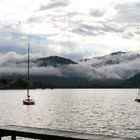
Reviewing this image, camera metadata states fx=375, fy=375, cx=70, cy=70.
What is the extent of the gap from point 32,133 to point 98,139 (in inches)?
75.6

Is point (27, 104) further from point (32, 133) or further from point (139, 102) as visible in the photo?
point (32, 133)

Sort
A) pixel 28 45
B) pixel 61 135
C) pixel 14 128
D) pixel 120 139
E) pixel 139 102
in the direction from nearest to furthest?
1. pixel 120 139
2. pixel 61 135
3. pixel 14 128
4. pixel 28 45
5. pixel 139 102

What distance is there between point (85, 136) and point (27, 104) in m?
136

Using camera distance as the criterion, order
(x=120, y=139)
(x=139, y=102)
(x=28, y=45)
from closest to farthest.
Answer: (x=120, y=139), (x=28, y=45), (x=139, y=102)

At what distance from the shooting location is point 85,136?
29.2 feet

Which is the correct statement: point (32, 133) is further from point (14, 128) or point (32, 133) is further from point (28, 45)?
point (28, 45)

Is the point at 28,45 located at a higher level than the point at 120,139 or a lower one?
higher

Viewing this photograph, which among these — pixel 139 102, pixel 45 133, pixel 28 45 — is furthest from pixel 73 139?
pixel 139 102

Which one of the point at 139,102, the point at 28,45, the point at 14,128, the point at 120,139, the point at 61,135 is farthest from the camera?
the point at 139,102

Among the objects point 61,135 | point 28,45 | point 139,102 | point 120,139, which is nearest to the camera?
point 120,139

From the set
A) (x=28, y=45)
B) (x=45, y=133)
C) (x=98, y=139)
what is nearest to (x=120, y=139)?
(x=98, y=139)

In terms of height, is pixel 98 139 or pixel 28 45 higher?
pixel 28 45

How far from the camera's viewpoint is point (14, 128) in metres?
10.5

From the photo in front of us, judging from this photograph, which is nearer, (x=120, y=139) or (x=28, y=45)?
(x=120, y=139)
